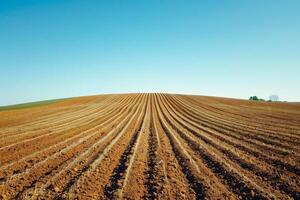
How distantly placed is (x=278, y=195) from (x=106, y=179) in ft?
16.2

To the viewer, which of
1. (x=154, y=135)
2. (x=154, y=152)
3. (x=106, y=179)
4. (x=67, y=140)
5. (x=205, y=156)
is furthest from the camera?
(x=154, y=135)

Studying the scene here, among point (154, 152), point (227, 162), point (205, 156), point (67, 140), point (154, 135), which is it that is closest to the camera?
point (227, 162)

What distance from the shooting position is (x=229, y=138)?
39.5 feet

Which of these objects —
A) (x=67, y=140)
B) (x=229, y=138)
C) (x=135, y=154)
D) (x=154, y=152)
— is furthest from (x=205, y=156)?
(x=67, y=140)

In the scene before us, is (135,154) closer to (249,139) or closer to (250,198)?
(250,198)

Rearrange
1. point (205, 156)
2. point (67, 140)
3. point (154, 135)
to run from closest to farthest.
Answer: point (205, 156)
point (67, 140)
point (154, 135)

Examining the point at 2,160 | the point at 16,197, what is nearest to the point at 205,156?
the point at 16,197

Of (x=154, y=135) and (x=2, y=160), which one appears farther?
(x=154, y=135)

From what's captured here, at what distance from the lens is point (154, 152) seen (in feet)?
31.2

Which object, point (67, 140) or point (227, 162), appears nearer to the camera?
point (227, 162)

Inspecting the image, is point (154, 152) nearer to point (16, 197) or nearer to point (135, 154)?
point (135, 154)

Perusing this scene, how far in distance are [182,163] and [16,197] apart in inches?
216

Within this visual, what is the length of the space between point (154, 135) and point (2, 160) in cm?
785

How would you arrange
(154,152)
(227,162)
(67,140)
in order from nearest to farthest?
(227,162)
(154,152)
(67,140)
